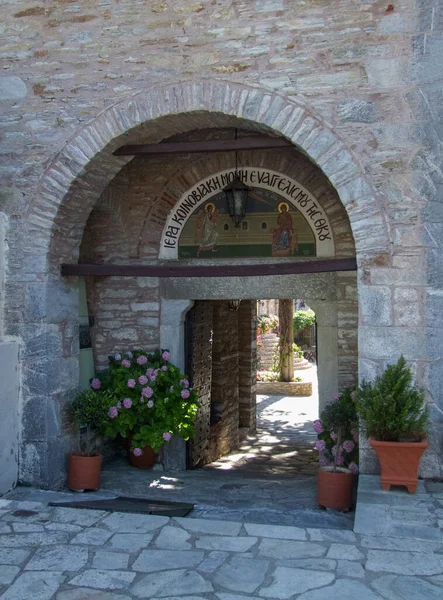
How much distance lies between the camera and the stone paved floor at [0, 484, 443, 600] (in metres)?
3.12

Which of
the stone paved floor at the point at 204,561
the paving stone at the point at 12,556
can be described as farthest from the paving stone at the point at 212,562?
the paving stone at the point at 12,556

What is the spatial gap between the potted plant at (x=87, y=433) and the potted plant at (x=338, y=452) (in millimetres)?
1819

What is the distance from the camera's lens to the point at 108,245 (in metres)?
6.73

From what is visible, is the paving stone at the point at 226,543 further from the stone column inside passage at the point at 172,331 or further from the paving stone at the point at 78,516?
the stone column inside passage at the point at 172,331

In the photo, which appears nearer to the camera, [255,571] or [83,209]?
[255,571]

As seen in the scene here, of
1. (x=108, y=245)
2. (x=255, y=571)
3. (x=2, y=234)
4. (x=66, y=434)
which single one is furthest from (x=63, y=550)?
(x=108, y=245)

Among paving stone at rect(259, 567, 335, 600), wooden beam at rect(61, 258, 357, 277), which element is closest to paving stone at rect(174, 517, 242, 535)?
paving stone at rect(259, 567, 335, 600)

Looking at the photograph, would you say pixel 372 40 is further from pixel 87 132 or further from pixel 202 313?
pixel 202 313

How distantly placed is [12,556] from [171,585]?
1.01 metres

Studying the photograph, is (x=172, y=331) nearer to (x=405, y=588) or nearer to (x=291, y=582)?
(x=291, y=582)

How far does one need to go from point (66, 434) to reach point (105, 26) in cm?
334

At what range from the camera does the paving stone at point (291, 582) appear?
10.1ft

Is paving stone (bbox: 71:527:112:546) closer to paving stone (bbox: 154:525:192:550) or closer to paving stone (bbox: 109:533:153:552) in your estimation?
paving stone (bbox: 109:533:153:552)

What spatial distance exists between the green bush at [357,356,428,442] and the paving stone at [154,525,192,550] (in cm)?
141
